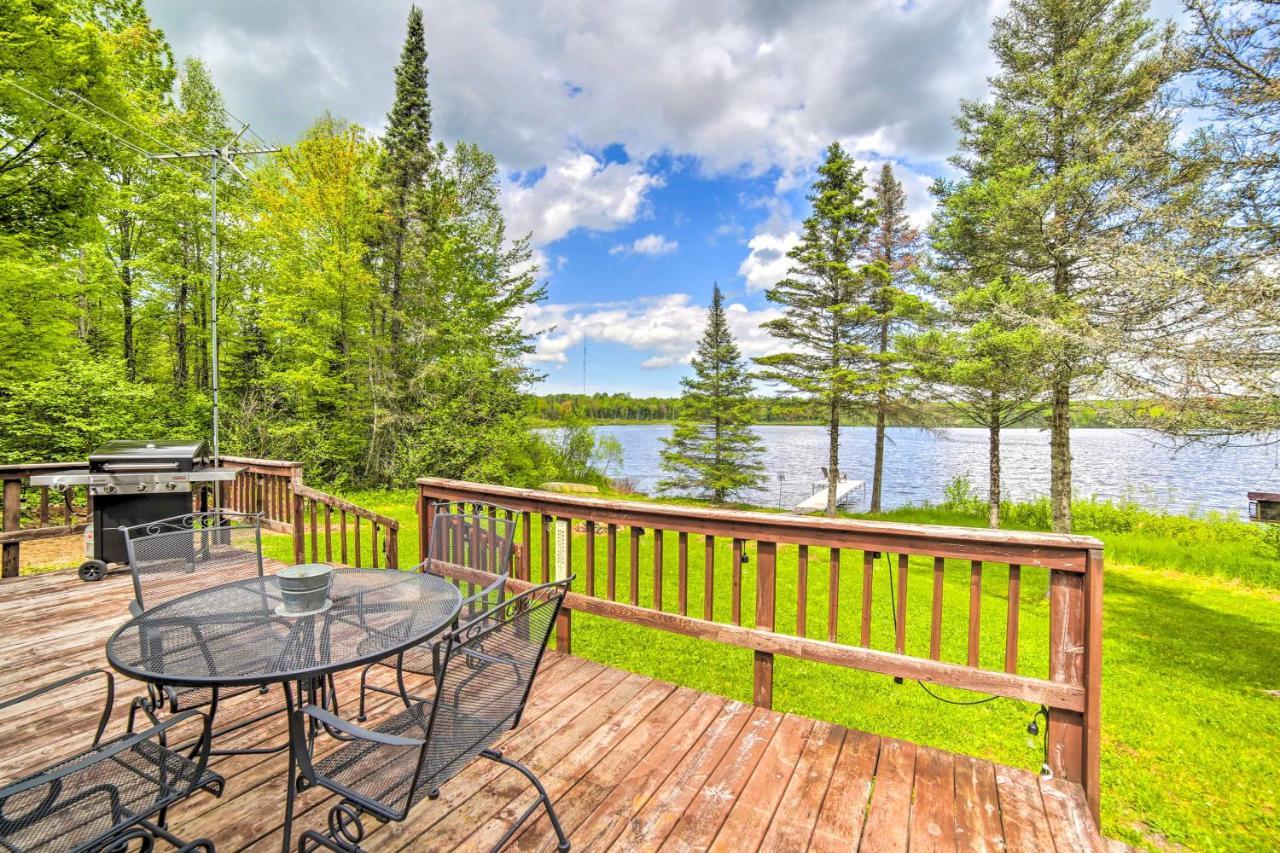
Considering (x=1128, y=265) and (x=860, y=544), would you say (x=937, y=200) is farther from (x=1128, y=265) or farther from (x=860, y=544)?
(x=860, y=544)

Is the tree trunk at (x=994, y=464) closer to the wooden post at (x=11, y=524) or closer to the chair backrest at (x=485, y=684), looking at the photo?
the chair backrest at (x=485, y=684)

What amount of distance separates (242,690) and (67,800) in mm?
1416

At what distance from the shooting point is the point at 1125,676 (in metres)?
5.07

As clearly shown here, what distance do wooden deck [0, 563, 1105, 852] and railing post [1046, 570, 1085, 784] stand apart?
12cm

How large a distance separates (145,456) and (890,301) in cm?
1637

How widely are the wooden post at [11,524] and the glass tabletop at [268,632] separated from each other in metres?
4.23

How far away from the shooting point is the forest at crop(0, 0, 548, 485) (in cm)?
1105

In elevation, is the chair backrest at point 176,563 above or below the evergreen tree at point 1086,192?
below

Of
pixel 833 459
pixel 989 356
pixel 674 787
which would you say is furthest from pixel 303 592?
pixel 833 459

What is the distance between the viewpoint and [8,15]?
6.91 m

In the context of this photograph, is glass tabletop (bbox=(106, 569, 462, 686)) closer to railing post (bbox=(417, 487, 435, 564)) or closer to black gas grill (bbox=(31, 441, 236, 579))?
railing post (bbox=(417, 487, 435, 564))

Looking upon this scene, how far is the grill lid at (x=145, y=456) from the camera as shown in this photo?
169 inches

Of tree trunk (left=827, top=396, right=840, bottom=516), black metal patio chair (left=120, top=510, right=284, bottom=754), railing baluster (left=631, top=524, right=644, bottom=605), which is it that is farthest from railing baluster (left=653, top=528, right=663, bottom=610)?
tree trunk (left=827, top=396, right=840, bottom=516)

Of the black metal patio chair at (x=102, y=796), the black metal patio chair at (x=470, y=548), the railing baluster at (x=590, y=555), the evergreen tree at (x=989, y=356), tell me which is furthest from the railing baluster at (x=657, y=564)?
the evergreen tree at (x=989, y=356)
